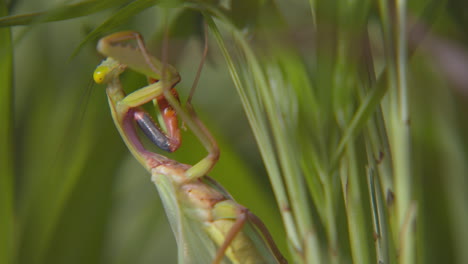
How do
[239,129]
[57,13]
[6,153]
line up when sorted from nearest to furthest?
[57,13], [6,153], [239,129]

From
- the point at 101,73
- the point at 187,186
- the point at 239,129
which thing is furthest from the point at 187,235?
the point at 239,129

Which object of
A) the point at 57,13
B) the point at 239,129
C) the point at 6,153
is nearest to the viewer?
the point at 57,13

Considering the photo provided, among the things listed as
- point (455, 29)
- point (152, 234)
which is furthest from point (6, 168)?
point (455, 29)

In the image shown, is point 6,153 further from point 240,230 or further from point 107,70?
point 240,230

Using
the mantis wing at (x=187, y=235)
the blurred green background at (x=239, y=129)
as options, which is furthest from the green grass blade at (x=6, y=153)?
the mantis wing at (x=187, y=235)

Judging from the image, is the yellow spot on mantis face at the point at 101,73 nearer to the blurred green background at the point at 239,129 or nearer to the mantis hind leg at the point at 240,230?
the blurred green background at the point at 239,129

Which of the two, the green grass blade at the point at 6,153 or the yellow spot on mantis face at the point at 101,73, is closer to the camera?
the yellow spot on mantis face at the point at 101,73
